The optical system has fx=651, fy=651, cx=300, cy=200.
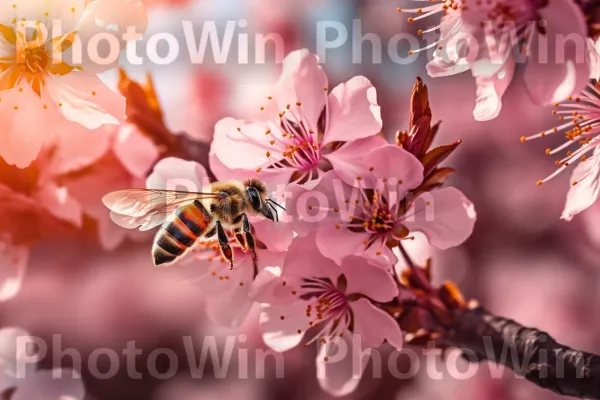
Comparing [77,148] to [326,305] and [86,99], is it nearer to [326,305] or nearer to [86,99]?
[86,99]

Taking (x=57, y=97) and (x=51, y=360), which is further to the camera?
(x=51, y=360)

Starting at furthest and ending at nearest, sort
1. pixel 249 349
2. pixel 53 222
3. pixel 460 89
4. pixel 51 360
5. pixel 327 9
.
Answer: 1. pixel 460 89
2. pixel 327 9
3. pixel 249 349
4. pixel 51 360
5. pixel 53 222

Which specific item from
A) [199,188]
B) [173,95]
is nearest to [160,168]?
[199,188]

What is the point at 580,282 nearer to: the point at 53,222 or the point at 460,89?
the point at 460,89

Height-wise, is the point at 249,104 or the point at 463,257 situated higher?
the point at 249,104

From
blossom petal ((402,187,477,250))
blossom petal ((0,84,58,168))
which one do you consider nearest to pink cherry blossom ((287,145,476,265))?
blossom petal ((402,187,477,250))

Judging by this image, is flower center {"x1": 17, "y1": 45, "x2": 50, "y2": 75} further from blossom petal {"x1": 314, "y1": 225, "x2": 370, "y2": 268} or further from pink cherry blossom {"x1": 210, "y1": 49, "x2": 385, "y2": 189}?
blossom petal {"x1": 314, "y1": 225, "x2": 370, "y2": 268}
